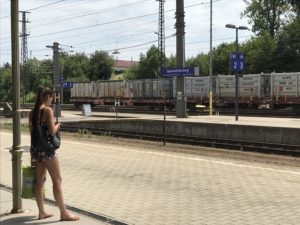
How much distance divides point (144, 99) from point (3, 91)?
4712cm

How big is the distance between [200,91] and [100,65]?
49033 mm

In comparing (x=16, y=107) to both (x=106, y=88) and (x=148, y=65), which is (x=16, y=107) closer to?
(x=106, y=88)

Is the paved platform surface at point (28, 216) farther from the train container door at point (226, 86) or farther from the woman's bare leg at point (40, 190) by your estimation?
the train container door at point (226, 86)

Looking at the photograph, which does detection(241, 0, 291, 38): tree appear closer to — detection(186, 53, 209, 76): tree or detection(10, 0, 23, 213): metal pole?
detection(186, 53, 209, 76): tree

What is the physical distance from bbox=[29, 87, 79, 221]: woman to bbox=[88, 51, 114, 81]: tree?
8982 centimetres

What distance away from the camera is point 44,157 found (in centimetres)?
670

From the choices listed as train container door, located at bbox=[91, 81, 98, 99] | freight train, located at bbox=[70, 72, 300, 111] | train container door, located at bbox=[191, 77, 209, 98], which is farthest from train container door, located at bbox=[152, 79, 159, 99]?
train container door, located at bbox=[91, 81, 98, 99]

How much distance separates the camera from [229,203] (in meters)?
7.85

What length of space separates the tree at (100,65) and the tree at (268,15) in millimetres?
28391

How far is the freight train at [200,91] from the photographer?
4294cm

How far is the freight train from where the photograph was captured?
42.9 metres

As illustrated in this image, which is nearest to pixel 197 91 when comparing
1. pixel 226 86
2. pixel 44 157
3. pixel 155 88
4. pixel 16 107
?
pixel 226 86

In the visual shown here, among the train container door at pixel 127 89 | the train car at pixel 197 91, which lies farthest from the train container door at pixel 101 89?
the train car at pixel 197 91

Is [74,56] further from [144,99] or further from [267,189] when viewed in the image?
[267,189]
